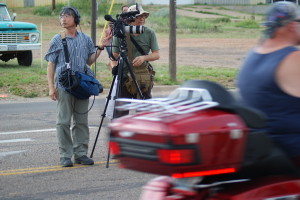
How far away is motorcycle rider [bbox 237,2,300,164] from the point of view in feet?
12.5

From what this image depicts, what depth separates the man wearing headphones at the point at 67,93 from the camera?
7.95m

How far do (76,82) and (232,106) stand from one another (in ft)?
14.4

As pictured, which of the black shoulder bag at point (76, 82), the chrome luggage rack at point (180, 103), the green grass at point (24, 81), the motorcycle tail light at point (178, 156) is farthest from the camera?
the green grass at point (24, 81)

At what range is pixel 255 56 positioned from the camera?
162 inches

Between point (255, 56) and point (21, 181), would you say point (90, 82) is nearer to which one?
point (21, 181)

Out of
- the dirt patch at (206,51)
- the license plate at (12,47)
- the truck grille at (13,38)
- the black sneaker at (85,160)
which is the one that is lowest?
the dirt patch at (206,51)

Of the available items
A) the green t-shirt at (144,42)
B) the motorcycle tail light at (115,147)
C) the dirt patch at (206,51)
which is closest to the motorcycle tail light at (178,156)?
the motorcycle tail light at (115,147)

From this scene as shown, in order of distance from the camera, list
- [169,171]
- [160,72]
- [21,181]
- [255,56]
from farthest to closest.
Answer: [160,72], [21,181], [255,56], [169,171]

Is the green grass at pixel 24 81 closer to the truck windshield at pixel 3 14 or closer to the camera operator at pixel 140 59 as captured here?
the truck windshield at pixel 3 14

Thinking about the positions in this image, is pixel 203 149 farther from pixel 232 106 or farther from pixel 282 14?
pixel 282 14

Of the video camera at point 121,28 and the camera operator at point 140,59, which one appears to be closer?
the video camera at point 121,28

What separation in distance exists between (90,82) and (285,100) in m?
4.43

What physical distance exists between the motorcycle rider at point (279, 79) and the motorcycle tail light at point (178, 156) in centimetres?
65

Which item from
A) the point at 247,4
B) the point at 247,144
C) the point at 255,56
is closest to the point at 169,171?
the point at 247,144
